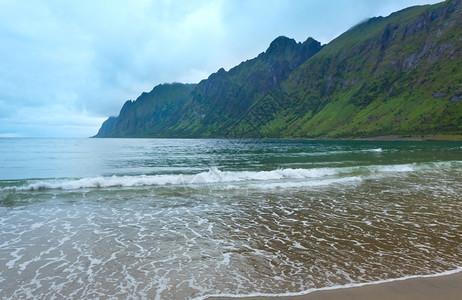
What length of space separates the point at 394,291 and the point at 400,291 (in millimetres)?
169

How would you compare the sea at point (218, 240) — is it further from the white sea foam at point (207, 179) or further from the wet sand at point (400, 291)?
the white sea foam at point (207, 179)

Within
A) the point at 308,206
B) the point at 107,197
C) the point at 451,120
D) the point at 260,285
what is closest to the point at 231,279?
the point at 260,285

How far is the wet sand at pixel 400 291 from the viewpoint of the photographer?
23.7 ft

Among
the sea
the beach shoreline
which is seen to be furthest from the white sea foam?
the beach shoreline

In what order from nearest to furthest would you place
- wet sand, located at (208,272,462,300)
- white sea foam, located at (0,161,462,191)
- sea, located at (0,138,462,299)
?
1. wet sand, located at (208,272,462,300)
2. sea, located at (0,138,462,299)
3. white sea foam, located at (0,161,462,191)

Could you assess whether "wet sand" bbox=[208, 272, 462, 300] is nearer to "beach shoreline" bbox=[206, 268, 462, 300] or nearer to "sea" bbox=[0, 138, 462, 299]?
"beach shoreline" bbox=[206, 268, 462, 300]

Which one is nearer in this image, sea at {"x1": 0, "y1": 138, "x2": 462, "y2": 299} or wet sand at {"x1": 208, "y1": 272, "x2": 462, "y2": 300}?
wet sand at {"x1": 208, "y1": 272, "x2": 462, "y2": 300}

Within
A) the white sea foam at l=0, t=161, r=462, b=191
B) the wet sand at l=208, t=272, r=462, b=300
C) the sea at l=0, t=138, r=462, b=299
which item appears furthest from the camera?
the white sea foam at l=0, t=161, r=462, b=191

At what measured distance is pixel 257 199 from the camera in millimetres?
20516

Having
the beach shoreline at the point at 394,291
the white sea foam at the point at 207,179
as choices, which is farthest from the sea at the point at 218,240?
the white sea foam at the point at 207,179

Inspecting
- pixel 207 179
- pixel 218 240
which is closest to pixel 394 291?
pixel 218 240

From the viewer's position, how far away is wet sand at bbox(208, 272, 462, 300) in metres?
7.23

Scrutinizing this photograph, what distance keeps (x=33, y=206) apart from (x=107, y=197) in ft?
15.8

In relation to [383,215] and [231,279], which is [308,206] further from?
[231,279]
